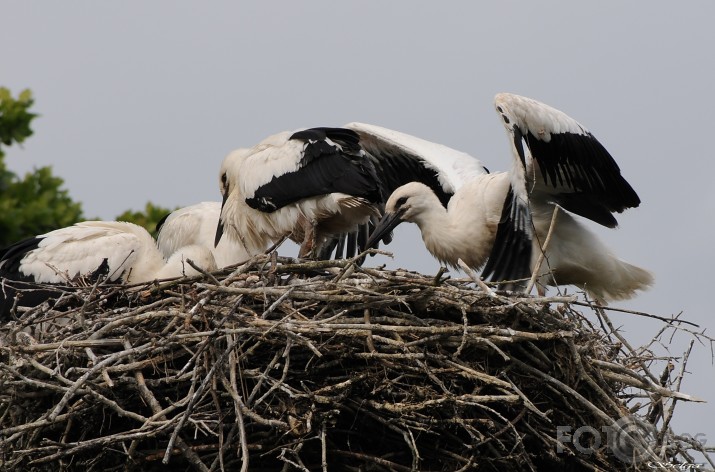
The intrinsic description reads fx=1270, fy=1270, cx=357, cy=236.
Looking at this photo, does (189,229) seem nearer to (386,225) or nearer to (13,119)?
(386,225)

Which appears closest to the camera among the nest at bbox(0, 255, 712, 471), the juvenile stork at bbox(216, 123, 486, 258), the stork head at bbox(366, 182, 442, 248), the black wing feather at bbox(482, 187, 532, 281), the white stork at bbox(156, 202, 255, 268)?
the nest at bbox(0, 255, 712, 471)

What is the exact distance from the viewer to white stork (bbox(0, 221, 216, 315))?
772 centimetres

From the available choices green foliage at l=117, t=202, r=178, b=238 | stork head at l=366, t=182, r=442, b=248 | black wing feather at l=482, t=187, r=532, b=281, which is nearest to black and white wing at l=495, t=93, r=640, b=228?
black wing feather at l=482, t=187, r=532, b=281

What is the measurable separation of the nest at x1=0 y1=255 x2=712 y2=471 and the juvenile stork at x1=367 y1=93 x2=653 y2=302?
121cm

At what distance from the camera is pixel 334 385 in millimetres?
5742

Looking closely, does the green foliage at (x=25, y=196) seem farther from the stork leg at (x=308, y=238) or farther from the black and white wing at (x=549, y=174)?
the black and white wing at (x=549, y=174)

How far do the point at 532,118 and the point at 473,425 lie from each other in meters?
2.14

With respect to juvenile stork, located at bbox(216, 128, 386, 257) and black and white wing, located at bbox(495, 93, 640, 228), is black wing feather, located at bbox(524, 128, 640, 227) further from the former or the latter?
juvenile stork, located at bbox(216, 128, 386, 257)

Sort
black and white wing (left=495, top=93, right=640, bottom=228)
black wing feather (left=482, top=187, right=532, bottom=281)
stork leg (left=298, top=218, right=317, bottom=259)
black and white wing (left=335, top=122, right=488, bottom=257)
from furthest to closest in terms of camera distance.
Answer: black and white wing (left=335, top=122, right=488, bottom=257), stork leg (left=298, top=218, right=317, bottom=259), black wing feather (left=482, top=187, right=532, bottom=281), black and white wing (left=495, top=93, right=640, bottom=228)

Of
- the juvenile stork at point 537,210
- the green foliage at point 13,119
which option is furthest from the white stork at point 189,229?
the green foliage at point 13,119

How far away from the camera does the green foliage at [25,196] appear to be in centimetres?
1171

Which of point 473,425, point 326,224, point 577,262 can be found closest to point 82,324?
point 473,425

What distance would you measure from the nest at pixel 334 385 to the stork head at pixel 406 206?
4.93 feet

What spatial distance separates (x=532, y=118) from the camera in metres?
7.23
